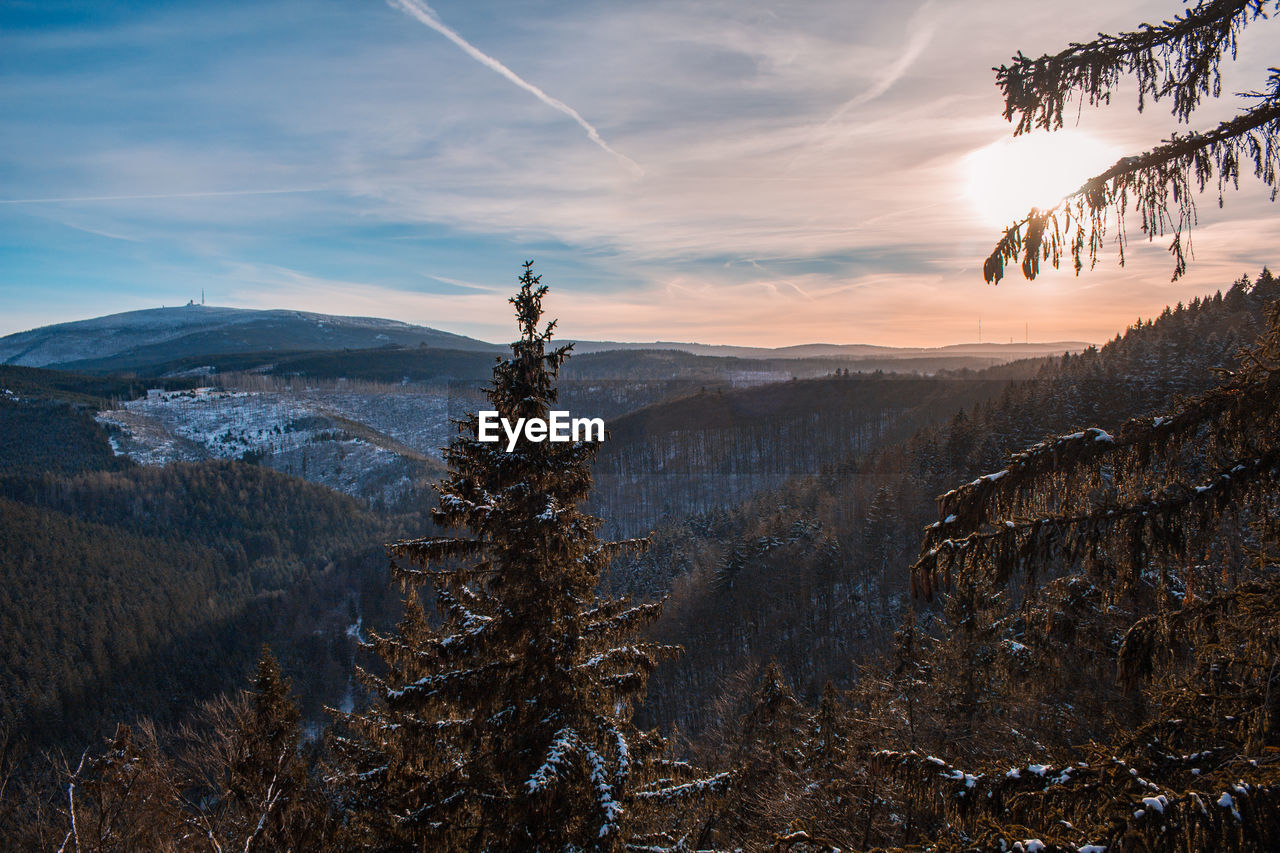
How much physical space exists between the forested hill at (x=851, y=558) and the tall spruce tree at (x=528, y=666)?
5117cm

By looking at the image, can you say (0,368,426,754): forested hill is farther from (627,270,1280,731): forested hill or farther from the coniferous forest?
the coniferous forest

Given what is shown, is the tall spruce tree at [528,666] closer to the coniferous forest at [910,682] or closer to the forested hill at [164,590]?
the coniferous forest at [910,682]

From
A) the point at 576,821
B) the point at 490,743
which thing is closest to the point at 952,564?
the point at 576,821

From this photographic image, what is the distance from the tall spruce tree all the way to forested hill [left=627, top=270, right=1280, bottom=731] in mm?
51170

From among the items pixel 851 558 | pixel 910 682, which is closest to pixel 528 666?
pixel 910 682

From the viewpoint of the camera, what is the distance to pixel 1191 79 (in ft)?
13.0

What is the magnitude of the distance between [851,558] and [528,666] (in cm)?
6631

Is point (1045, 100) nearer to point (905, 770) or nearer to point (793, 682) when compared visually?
point (905, 770)

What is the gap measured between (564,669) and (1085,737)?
38.6ft

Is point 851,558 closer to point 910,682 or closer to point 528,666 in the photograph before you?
point 910,682

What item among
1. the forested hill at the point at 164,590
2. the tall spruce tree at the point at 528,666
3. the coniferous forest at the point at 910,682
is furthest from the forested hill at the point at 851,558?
the forested hill at the point at 164,590

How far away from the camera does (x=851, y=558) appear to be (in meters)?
67.8

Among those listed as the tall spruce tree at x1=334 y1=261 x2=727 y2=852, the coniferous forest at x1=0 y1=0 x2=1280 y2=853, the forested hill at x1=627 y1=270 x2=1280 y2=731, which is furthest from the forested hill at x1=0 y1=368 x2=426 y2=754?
the tall spruce tree at x1=334 y1=261 x2=727 y2=852

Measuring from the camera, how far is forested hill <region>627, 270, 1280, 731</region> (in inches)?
2375
